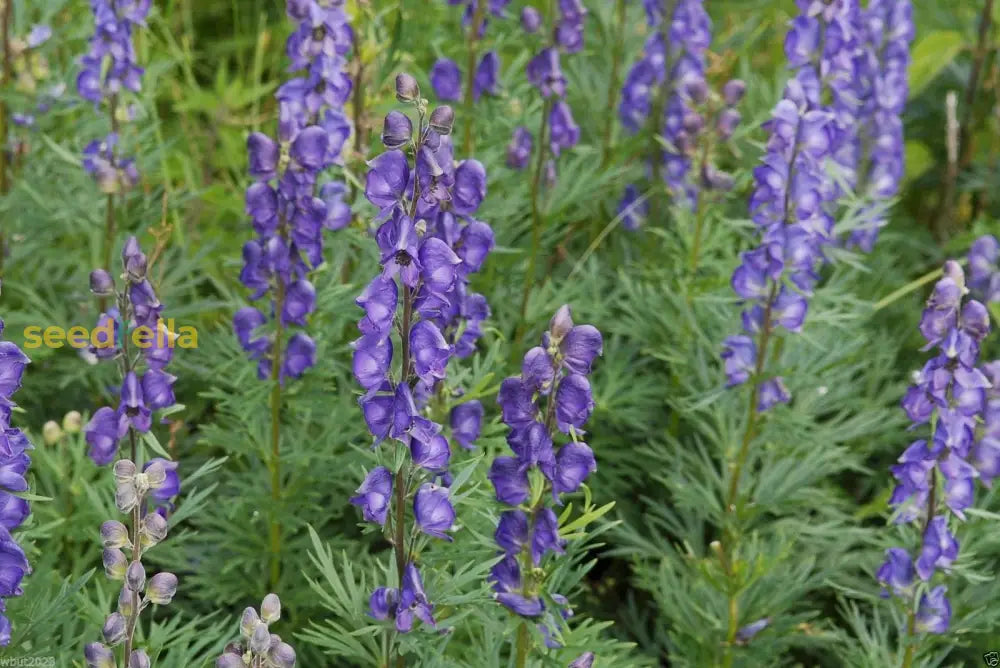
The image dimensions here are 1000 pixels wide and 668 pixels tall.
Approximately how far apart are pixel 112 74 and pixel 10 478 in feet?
5.48

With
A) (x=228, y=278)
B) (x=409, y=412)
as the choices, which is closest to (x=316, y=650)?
(x=409, y=412)

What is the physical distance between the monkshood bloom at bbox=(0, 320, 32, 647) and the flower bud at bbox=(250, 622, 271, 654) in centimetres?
50

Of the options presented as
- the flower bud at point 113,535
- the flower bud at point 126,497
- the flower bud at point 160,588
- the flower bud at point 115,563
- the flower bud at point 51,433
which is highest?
the flower bud at point 126,497

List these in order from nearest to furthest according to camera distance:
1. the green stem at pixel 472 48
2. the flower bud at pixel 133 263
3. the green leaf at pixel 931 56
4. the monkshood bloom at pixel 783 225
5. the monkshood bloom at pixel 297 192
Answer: the flower bud at pixel 133 263
the monkshood bloom at pixel 297 192
the monkshood bloom at pixel 783 225
the green stem at pixel 472 48
the green leaf at pixel 931 56

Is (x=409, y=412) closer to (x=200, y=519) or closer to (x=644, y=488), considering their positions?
(x=200, y=519)

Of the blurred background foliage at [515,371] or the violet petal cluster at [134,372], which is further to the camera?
the blurred background foliage at [515,371]

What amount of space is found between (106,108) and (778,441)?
7.01ft

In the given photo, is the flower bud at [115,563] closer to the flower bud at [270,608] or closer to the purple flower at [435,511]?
the flower bud at [270,608]

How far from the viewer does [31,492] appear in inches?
93.9

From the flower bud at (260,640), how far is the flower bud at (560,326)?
636 millimetres

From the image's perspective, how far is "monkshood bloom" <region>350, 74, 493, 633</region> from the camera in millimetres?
2043

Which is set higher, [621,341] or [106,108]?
[106,108]

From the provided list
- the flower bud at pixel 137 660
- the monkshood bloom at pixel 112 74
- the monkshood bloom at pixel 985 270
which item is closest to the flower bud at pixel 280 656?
the flower bud at pixel 137 660

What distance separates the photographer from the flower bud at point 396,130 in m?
1.99
